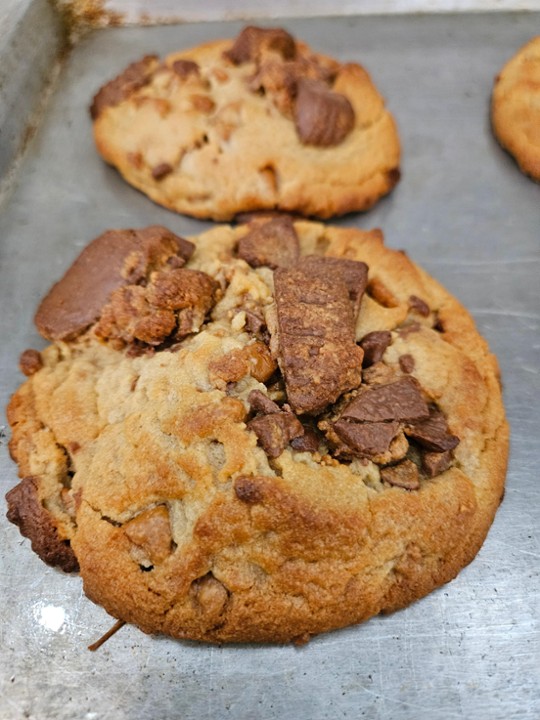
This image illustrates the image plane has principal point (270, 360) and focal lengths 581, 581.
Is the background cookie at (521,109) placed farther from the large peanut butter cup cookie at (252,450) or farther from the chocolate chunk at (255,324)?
the chocolate chunk at (255,324)

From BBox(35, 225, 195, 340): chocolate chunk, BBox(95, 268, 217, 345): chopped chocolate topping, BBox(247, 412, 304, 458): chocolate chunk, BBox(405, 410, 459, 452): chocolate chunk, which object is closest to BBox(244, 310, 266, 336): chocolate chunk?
BBox(95, 268, 217, 345): chopped chocolate topping

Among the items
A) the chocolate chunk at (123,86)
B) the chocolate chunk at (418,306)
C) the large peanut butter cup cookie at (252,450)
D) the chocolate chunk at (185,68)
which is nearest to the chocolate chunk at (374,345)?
the large peanut butter cup cookie at (252,450)

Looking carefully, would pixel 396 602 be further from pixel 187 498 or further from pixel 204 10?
pixel 204 10

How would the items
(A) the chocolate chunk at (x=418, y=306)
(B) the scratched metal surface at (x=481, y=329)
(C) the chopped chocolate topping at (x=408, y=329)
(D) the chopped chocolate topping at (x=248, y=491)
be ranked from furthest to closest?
1. (A) the chocolate chunk at (x=418, y=306)
2. (C) the chopped chocolate topping at (x=408, y=329)
3. (B) the scratched metal surface at (x=481, y=329)
4. (D) the chopped chocolate topping at (x=248, y=491)

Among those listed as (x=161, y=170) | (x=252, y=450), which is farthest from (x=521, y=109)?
(x=252, y=450)

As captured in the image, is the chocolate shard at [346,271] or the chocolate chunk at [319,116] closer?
the chocolate shard at [346,271]

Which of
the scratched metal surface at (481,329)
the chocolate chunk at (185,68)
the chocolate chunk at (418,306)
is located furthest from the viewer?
the chocolate chunk at (185,68)

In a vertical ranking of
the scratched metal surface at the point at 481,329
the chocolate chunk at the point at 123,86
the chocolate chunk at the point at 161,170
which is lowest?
the scratched metal surface at the point at 481,329

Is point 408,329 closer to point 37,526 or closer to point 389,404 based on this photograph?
point 389,404
